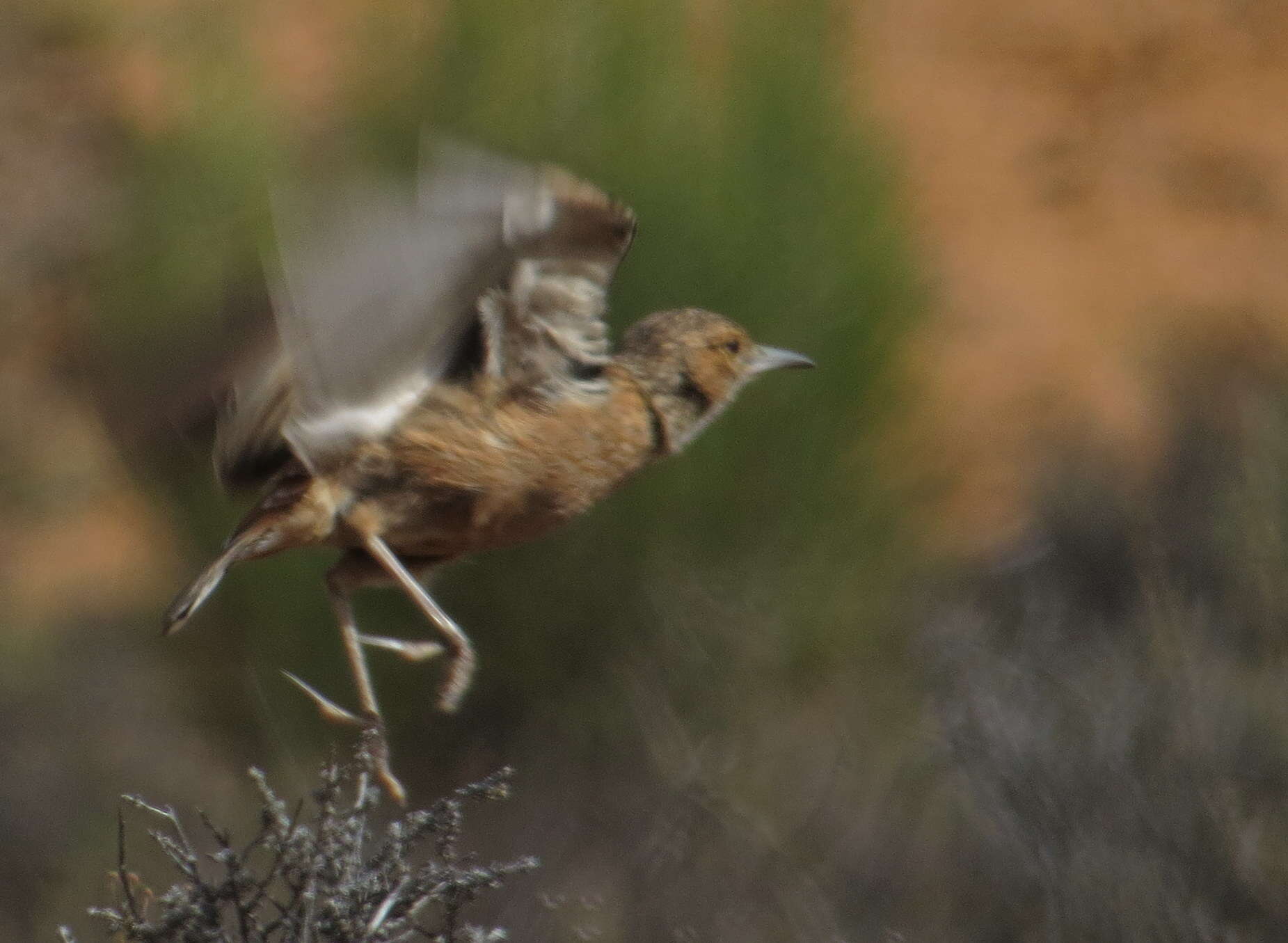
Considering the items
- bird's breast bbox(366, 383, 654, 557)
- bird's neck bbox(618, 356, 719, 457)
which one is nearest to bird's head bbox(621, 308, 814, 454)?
bird's neck bbox(618, 356, 719, 457)

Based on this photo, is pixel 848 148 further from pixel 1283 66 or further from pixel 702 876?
pixel 1283 66

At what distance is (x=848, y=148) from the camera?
9961mm

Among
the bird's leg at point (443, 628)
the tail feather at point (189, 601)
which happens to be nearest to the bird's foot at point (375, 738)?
the bird's leg at point (443, 628)

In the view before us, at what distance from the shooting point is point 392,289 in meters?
4.10

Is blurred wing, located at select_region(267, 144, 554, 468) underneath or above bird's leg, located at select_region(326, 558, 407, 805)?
above

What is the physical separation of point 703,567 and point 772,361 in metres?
3.78

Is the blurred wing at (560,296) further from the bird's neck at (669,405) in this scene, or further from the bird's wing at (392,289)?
the bird's neck at (669,405)

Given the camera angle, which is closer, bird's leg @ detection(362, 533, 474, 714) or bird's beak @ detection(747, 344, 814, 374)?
bird's leg @ detection(362, 533, 474, 714)

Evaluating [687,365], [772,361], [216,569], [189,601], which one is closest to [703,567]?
[772,361]

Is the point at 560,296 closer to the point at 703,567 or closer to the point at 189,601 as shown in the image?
the point at 189,601

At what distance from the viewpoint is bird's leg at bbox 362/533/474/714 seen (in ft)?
13.4

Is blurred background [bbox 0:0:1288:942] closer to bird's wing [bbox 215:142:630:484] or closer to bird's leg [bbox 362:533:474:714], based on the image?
bird's wing [bbox 215:142:630:484]

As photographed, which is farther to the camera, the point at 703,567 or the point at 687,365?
the point at 703,567

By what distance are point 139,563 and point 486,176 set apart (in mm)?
9094
